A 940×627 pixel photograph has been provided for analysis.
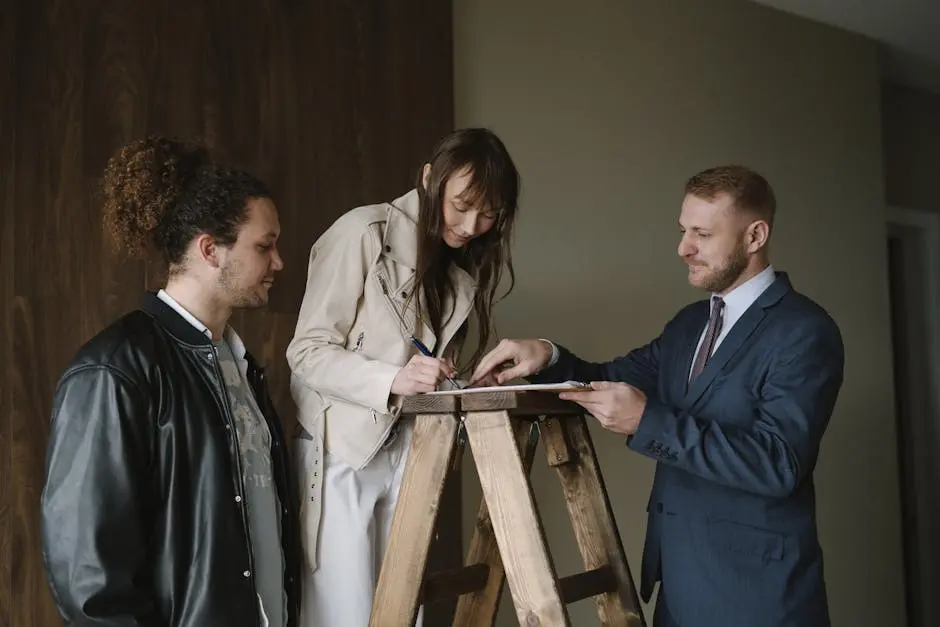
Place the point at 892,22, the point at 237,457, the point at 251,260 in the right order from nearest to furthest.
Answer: the point at 237,457 → the point at 251,260 → the point at 892,22

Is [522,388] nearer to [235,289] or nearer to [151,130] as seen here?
[235,289]

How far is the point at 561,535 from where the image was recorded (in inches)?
118

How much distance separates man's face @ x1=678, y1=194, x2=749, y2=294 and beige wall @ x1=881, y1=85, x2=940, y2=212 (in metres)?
3.17

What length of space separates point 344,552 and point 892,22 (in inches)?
135

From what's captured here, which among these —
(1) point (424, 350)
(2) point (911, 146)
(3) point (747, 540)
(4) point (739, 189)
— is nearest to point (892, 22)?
(2) point (911, 146)

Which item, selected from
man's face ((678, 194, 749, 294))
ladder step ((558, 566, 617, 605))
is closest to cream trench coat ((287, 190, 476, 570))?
ladder step ((558, 566, 617, 605))

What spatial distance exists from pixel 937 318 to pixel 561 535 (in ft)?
9.55

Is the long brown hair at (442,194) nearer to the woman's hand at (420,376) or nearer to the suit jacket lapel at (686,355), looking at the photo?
the woman's hand at (420,376)

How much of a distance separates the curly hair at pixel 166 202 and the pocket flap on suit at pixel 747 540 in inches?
43.0

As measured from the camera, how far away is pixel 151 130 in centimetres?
226

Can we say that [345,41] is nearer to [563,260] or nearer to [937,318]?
[563,260]

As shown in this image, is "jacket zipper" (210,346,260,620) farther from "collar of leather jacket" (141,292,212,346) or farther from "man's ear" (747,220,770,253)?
"man's ear" (747,220,770,253)

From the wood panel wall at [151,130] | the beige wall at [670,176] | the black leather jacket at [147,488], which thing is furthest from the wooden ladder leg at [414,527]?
the beige wall at [670,176]

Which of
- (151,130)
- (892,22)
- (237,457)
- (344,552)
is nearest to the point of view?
(237,457)
